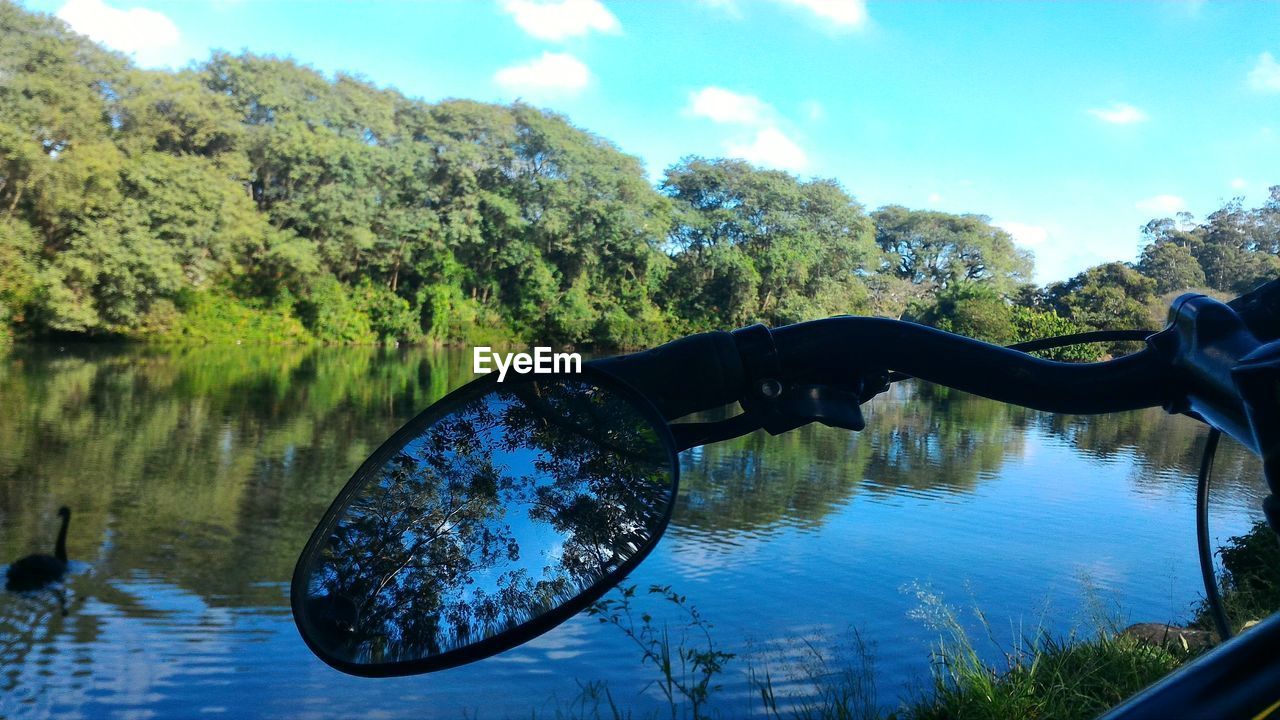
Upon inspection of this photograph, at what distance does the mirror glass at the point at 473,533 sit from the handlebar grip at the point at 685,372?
4 cm

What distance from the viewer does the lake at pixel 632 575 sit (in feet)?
16.0

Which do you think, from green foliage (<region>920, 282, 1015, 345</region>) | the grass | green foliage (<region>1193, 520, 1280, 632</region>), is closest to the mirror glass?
the grass

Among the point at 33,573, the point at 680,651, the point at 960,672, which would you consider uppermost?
the point at 960,672

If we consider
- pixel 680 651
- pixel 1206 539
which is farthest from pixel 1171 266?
pixel 1206 539

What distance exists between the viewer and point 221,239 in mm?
24312

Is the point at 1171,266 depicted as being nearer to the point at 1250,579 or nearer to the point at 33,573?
the point at 1250,579

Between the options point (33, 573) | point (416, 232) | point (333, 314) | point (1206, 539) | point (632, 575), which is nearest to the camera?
point (1206, 539)

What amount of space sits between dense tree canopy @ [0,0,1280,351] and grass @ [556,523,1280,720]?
11776 mm

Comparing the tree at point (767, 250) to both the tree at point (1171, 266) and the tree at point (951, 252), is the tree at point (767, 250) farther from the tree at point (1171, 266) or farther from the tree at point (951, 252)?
the tree at point (1171, 266)

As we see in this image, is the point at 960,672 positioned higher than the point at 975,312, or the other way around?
the point at 975,312

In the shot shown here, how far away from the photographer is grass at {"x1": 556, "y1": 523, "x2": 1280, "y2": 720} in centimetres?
348

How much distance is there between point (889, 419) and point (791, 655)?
15.4 metres

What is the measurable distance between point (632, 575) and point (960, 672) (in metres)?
3.64

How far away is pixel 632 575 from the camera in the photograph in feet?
23.3
